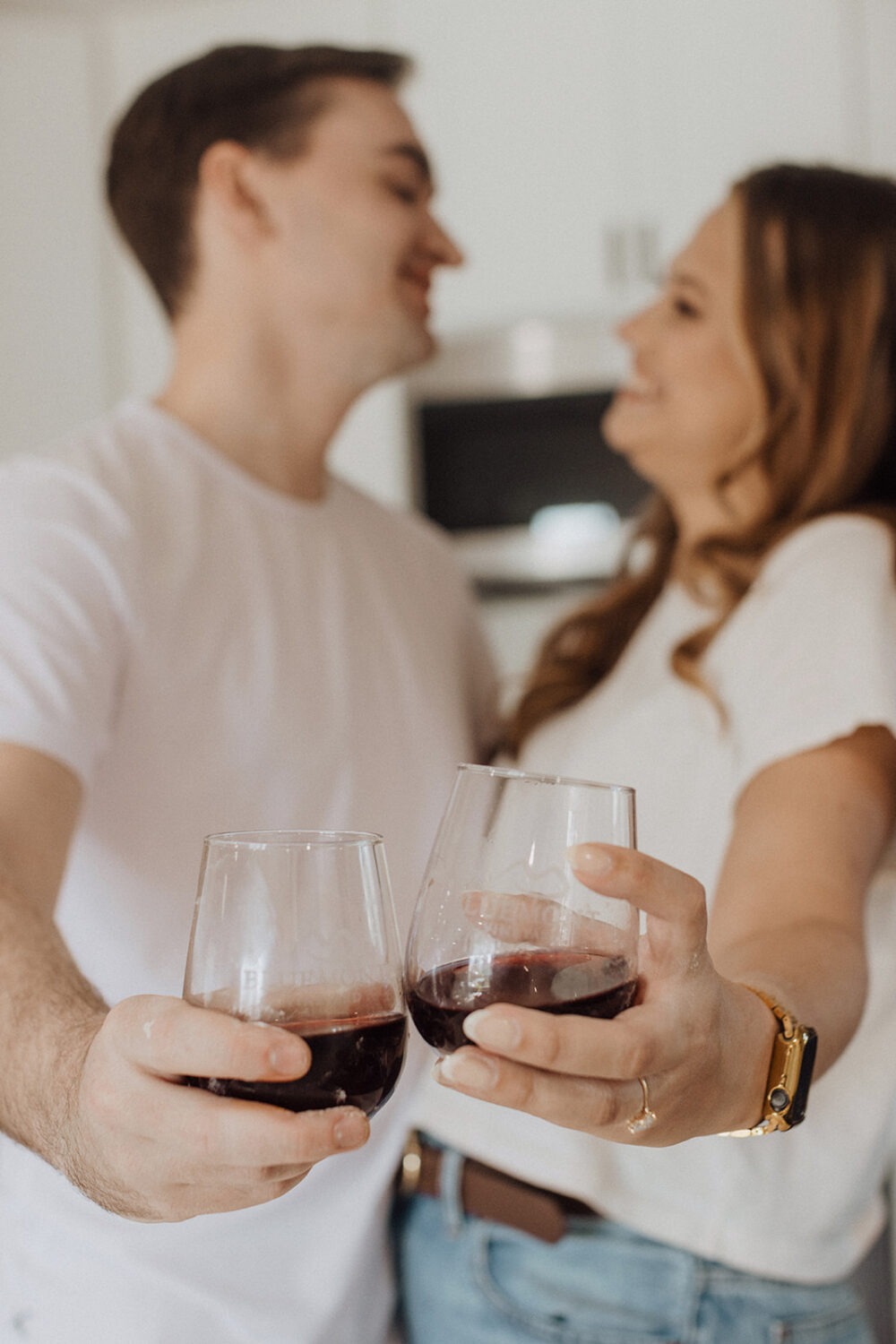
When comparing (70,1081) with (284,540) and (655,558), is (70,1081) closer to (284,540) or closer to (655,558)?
(284,540)

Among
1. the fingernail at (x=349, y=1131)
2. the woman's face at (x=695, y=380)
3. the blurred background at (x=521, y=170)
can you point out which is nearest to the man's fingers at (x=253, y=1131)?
the fingernail at (x=349, y=1131)

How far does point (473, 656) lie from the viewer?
168cm

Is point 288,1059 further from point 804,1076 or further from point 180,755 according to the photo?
Result: point 180,755

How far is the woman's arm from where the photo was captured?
603 mm

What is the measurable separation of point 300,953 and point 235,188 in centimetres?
115

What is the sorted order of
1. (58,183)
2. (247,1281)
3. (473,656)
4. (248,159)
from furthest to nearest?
(58,183) → (473,656) → (248,159) → (247,1281)

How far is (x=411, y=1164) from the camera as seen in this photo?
1.25 meters

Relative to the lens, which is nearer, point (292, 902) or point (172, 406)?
point (292, 902)

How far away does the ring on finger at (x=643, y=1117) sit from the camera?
2.10 ft

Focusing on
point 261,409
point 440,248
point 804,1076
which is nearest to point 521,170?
point 440,248

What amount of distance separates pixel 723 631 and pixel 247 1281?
0.75m

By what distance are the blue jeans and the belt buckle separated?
0.02m

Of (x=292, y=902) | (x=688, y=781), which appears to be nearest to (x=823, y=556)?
(x=688, y=781)

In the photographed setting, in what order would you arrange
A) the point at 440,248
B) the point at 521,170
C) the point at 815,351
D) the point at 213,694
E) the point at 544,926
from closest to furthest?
the point at 544,926 → the point at 213,694 → the point at 815,351 → the point at 440,248 → the point at 521,170
